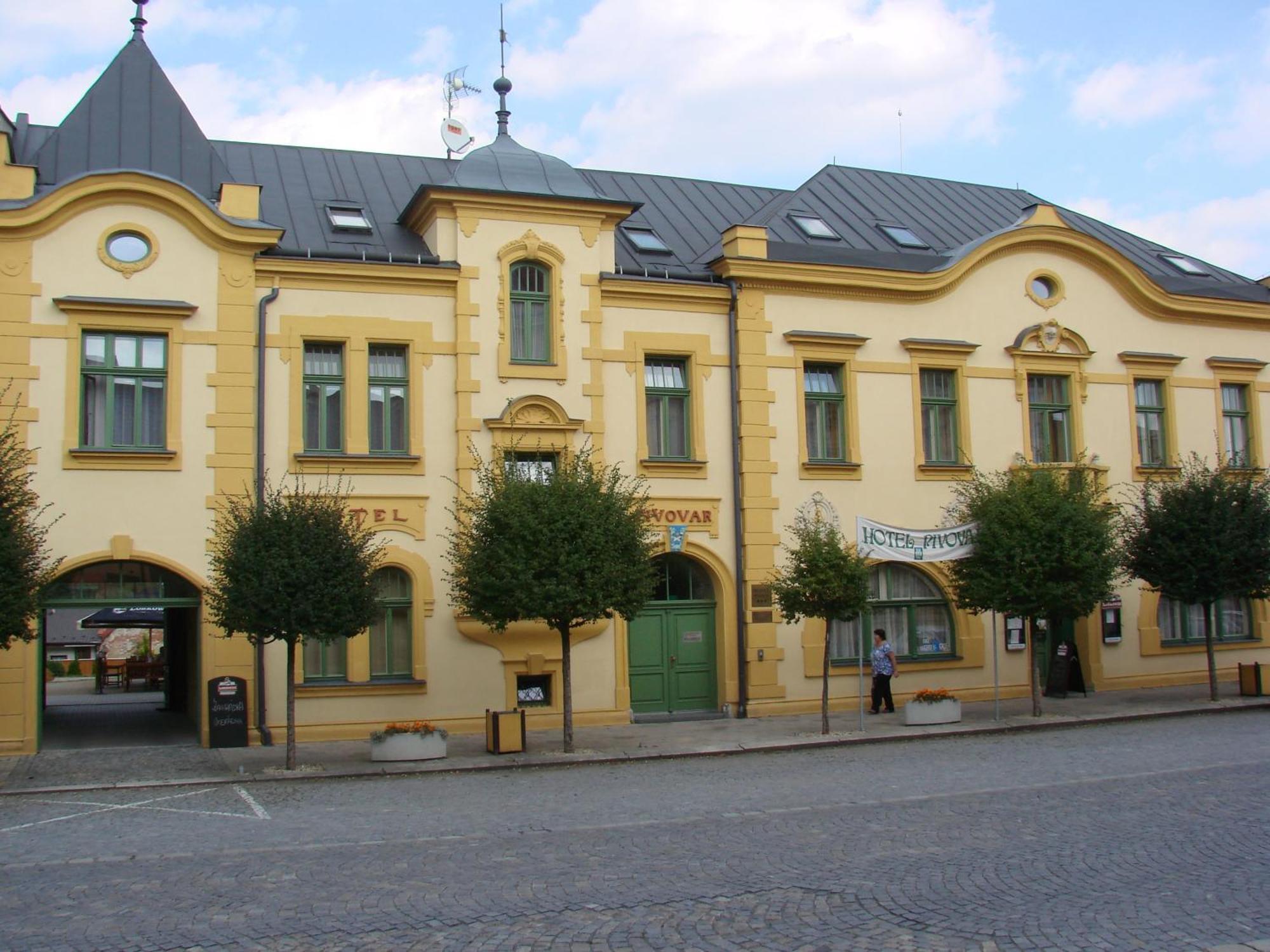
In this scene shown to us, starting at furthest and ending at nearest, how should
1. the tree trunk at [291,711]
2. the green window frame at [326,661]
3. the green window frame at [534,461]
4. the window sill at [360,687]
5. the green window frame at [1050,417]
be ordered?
the green window frame at [1050,417]
the green window frame at [534,461]
the green window frame at [326,661]
the window sill at [360,687]
the tree trunk at [291,711]

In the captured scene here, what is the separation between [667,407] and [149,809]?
38.3 ft

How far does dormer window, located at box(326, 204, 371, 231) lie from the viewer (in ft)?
74.5

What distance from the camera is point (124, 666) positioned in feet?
116

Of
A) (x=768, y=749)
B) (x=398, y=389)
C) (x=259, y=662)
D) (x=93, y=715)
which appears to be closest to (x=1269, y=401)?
(x=768, y=749)

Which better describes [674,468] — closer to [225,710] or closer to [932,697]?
[932,697]

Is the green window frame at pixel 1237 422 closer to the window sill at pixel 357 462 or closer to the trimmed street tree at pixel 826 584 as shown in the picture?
the trimmed street tree at pixel 826 584

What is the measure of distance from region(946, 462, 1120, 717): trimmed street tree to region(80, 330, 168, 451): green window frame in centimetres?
1347

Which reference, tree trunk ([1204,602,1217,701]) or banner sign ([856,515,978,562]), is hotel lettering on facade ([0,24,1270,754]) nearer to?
tree trunk ([1204,602,1217,701])

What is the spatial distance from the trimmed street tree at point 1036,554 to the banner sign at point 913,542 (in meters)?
0.25

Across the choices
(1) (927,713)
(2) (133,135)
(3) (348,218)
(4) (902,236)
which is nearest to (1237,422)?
(4) (902,236)

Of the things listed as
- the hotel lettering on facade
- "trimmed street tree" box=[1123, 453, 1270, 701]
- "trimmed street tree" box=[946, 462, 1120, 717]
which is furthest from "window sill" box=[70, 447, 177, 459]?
"trimmed street tree" box=[1123, 453, 1270, 701]

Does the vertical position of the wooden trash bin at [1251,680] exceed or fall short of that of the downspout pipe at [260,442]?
it falls short

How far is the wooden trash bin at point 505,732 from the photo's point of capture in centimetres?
1858

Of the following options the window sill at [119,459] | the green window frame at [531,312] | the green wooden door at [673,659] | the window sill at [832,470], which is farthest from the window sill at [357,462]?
the window sill at [832,470]
